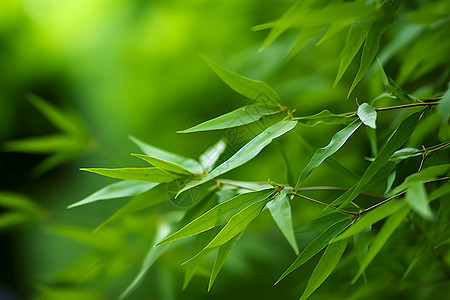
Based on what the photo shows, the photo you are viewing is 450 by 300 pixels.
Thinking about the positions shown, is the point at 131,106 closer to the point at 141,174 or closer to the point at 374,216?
the point at 141,174

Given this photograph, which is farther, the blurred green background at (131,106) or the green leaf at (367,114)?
the blurred green background at (131,106)

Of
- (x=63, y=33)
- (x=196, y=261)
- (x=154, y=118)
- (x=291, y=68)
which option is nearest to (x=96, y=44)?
(x=63, y=33)

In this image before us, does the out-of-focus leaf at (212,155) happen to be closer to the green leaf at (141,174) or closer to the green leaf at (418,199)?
the green leaf at (141,174)

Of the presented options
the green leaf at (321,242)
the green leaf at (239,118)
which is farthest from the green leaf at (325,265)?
the green leaf at (239,118)

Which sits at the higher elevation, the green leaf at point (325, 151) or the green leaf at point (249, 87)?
the green leaf at point (249, 87)

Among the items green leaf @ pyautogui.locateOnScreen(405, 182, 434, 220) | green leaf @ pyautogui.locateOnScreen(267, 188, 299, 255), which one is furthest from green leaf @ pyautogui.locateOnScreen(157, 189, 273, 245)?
green leaf @ pyautogui.locateOnScreen(405, 182, 434, 220)

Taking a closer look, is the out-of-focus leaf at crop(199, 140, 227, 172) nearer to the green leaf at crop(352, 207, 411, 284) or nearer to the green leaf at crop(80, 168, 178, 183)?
the green leaf at crop(80, 168, 178, 183)

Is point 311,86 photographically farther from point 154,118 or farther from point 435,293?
point 154,118
